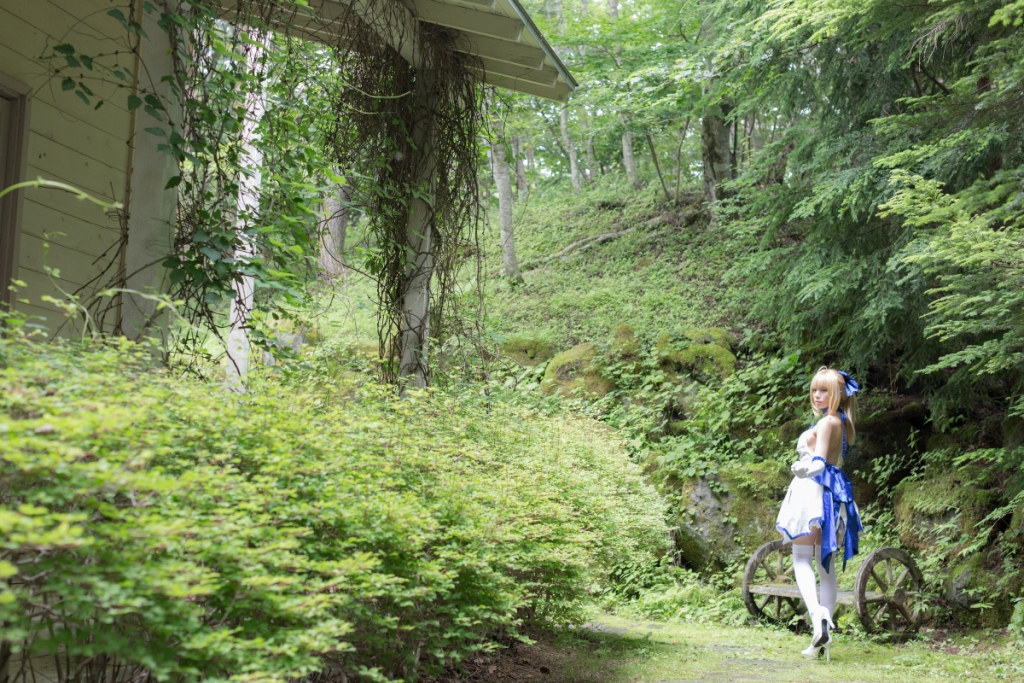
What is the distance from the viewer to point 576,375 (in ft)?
38.0

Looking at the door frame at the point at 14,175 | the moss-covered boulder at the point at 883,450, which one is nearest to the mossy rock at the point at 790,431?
the moss-covered boulder at the point at 883,450

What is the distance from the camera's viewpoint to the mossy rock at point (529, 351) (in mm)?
12773

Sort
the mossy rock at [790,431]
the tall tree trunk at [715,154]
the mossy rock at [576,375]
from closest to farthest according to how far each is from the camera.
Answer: the mossy rock at [790,431] < the mossy rock at [576,375] < the tall tree trunk at [715,154]

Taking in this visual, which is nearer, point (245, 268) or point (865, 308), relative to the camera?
point (245, 268)

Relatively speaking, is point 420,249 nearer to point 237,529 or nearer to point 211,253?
point 211,253

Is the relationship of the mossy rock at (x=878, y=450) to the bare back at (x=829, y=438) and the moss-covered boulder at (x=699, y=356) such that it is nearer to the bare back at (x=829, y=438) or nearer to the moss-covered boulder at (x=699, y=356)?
the moss-covered boulder at (x=699, y=356)

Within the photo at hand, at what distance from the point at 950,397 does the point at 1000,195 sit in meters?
2.89

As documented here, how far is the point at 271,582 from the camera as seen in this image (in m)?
2.03

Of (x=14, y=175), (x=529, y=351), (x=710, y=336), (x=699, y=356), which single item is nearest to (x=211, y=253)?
(x=14, y=175)

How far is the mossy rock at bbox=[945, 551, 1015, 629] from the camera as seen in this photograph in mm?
6323

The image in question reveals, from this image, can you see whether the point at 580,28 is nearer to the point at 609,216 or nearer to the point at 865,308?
the point at 609,216

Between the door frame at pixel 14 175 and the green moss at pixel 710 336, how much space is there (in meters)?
8.70

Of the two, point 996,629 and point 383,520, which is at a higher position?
point 383,520

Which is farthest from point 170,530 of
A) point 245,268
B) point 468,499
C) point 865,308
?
point 865,308
